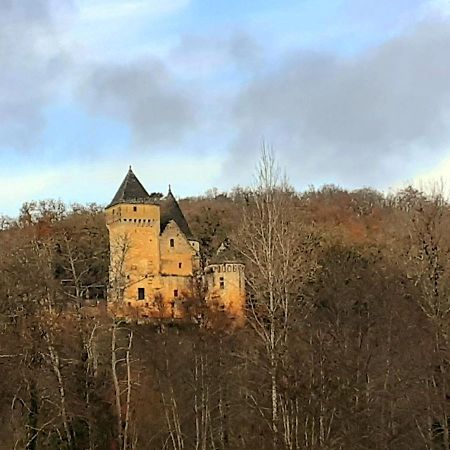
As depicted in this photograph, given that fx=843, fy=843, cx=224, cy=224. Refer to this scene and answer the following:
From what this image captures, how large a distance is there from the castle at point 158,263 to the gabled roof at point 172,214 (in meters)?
0.14

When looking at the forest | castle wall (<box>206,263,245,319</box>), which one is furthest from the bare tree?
castle wall (<box>206,263,245,319</box>)

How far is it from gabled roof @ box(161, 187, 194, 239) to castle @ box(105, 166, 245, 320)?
0.47ft

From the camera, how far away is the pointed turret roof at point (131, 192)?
59.8 metres

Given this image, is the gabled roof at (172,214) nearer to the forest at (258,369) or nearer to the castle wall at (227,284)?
the castle wall at (227,284)

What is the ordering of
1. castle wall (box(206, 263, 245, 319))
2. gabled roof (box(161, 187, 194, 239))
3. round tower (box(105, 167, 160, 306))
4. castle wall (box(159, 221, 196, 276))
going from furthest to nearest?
gabled roof (box(161, 187, 194, 239)) < castle wall (box(159, 221, 196, 276)) < round tower (box(105, 167, 160, 306)) < castle wall (box(206, 263, 245, 319))

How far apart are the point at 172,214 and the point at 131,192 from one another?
14.1ft

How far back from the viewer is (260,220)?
24.9 m

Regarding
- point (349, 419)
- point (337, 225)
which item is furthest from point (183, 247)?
point (349, 419)

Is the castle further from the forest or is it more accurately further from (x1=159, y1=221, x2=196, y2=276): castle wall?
the forest

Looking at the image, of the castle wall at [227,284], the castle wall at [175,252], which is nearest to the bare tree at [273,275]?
the castle wall at [227,284]

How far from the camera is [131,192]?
60719 mm

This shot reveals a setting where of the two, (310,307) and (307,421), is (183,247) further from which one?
(307,421)

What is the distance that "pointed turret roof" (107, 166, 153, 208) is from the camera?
5984 centimetres

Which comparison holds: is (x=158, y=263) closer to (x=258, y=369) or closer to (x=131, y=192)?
(x=131, y=192)
